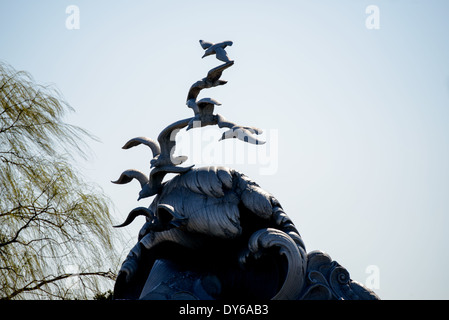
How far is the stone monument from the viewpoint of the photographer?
317cm

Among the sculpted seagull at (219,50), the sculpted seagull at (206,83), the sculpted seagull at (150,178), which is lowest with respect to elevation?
the sculpted seagull at (150,178)

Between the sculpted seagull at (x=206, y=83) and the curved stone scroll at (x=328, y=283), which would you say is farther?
the sculpted seagull at (x=206, y=83)

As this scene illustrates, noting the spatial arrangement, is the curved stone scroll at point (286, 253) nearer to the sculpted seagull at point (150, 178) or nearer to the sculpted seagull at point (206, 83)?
the sculpted seagull at point (150, 178)

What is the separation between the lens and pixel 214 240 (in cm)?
335

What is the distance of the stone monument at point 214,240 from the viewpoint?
3.17 metres

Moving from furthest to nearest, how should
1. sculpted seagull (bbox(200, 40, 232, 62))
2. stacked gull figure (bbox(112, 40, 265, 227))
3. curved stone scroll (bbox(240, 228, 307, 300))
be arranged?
sculpted seagull (bbox(200, 40, 232, 62))
stacked gull figure (bbox(112, 40, 265, 227))
curved stone scroll (bbox(240, 228, 307, 300))

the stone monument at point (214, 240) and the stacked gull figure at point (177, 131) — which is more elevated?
the stacked gull figure at point (177, 131)

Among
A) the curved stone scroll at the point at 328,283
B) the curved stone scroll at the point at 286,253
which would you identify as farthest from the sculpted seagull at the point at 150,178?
the curved stone scroll at the point at 328,283

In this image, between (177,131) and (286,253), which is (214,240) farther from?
(177,131)

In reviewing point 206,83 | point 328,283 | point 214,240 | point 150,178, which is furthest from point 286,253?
point 206,83

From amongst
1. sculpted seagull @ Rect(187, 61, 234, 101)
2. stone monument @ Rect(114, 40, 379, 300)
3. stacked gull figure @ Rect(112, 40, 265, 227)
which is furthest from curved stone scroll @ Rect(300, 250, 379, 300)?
sculpted seagull @ Rect(187, 61, 234, 101)

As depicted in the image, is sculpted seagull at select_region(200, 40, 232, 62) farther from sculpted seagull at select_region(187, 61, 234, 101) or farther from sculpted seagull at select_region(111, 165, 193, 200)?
sculpted seagull at select_region(111, 165, 193, 200)

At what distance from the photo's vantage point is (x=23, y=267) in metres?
7.03
